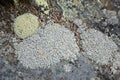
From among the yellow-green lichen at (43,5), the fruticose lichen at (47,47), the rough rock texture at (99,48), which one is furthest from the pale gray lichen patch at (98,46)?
the yellow-green lichen at (43,5)

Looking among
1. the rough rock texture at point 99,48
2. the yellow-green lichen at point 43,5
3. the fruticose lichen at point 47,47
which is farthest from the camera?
the yellow-green lichen at point 43,5

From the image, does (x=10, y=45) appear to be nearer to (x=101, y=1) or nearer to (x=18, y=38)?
(x=18, y=38)

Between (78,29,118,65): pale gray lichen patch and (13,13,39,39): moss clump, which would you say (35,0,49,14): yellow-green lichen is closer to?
(13,13,39,39): moss clump

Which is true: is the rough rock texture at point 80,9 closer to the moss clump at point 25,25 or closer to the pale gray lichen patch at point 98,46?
the pale gray lichen patch at point 98,46

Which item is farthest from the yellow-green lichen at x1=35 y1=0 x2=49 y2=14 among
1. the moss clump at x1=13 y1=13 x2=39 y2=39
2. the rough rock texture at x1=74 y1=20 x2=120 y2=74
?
the rough rock texture at x1=74 y1=20 x2=120 y2=74

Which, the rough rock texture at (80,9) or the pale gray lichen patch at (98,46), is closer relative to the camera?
the pale gray lichen patch at (98,46)

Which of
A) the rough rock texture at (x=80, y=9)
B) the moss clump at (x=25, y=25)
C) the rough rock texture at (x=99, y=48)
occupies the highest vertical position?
the rough rock texture at (x=80, y=9)

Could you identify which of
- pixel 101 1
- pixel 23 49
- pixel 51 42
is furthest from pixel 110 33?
pixel 23 49
